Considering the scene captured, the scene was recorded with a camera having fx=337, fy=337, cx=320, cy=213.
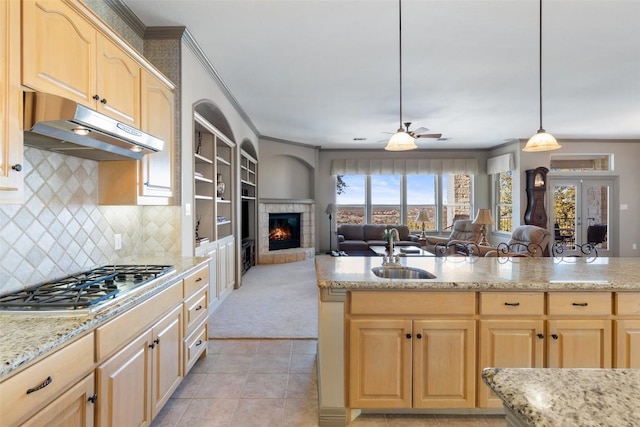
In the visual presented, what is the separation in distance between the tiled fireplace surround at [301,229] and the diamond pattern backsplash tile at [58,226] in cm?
460

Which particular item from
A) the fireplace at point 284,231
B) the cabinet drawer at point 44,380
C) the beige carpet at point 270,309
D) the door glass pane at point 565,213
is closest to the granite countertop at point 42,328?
the cabinet drawer at point 44,380

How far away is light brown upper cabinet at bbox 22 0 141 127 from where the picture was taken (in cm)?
135

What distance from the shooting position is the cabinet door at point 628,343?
76.2 inches

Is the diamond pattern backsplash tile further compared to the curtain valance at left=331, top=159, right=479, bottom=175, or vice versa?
the curtain valance at left=331, top=159, right=479, bottom=175

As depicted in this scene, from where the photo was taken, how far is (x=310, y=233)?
8398 millimetres

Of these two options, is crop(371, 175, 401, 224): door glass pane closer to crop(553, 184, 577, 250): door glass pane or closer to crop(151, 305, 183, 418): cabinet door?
crop(553, 184, 577, 250): door glass pane

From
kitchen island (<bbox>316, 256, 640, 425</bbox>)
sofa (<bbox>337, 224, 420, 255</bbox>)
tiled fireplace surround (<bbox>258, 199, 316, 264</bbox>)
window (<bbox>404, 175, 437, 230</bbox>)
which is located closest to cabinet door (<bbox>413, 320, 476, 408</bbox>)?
kitchen island (<bbox>316, 256, 640, 425</bbox>)

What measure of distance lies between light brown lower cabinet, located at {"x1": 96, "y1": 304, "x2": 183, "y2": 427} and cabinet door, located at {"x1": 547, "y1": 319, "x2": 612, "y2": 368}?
2.22 m

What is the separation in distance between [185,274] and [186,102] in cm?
160

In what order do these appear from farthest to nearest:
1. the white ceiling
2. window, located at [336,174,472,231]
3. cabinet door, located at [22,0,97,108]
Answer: window, located at [336,174,472,231] → the white ceiling → cabinet door, located at [22,0,97,108]

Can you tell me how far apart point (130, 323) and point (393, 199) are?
798 centimetres

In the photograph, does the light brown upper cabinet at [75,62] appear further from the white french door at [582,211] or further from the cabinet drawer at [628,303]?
the white french door at [582,211]

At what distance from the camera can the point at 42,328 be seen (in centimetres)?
120

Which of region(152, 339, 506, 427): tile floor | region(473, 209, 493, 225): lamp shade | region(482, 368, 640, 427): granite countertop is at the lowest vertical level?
region(152, 339, 506, 427): tile floor
